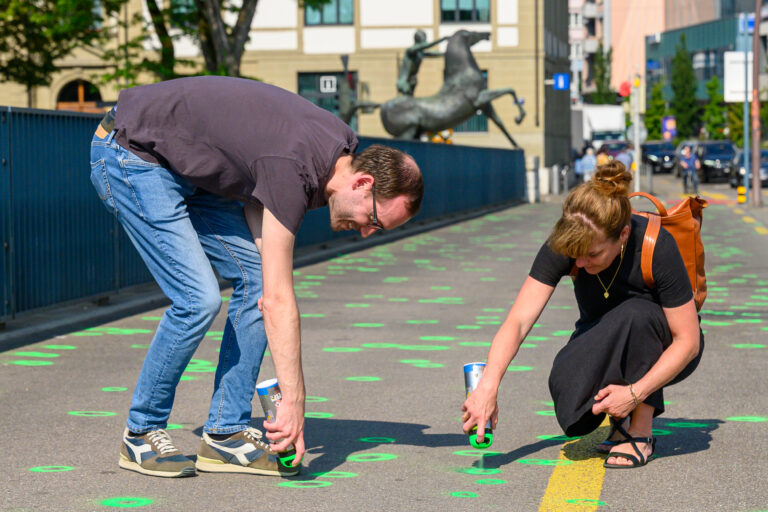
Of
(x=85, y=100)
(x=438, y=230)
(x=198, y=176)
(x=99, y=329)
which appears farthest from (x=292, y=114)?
(x=85, y=100)

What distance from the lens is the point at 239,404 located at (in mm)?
5016

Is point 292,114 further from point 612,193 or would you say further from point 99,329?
point 99,329

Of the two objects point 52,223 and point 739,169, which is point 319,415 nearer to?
point 52,223

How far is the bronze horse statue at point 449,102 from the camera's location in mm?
31047

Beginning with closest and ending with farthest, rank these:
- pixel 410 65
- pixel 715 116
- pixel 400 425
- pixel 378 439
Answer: pixel 378 439 < pixel 400 425 < pixel 410 65 < pixel 715 116

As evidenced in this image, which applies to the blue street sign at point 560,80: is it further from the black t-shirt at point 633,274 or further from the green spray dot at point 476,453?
the black t-shirt at point 633,274

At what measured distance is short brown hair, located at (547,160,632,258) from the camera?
14.9 feet

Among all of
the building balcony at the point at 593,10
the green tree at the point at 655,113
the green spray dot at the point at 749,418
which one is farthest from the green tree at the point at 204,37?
the building balcony at the point at 593,10

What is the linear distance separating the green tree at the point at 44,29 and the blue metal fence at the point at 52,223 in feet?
55.1

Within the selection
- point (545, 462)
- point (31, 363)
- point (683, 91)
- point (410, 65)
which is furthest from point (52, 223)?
point (683, 91)

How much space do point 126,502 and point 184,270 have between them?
824 millimetres

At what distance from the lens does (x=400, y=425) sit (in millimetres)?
5996

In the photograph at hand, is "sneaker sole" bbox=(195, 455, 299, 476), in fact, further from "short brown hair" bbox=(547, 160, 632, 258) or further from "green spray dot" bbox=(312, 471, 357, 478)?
"short brown hair" bbox=(547, 160, 632, 258)

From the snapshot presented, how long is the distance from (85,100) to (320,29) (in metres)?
9.48
